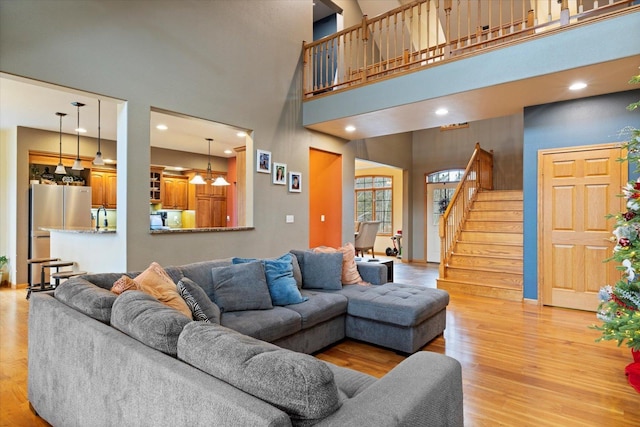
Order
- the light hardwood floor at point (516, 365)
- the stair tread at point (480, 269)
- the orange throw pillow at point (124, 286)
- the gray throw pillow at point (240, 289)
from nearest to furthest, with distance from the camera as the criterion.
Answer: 1. the orange throw pillow at point (124, 286)
2. the light hardwood floor at point (516, 365)
3. the gray throw pillow at point (240, 289)
4. the stair tread at point (480, 269)

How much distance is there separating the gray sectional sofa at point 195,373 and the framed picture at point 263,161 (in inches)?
101

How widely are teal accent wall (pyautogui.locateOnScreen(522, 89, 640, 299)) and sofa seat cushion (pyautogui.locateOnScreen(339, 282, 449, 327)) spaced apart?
215cm

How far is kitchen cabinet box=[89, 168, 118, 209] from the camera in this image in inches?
272

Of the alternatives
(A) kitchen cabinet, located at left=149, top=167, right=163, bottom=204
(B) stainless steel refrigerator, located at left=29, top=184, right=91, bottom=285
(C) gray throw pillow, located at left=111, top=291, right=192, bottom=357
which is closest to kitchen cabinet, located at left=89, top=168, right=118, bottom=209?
(B) stainless steel refrigerator, located at left=29, top=184, right=91, bottom=285

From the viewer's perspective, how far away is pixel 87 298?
1.74 m

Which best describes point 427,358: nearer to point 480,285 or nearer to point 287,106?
point 480,285

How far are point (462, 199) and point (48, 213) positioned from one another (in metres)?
7.26

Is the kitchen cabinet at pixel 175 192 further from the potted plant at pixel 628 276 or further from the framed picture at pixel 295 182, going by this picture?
the potted plant at pixel 628 276

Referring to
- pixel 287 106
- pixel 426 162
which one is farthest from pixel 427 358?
pixel 426 162

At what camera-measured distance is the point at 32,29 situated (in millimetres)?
3043

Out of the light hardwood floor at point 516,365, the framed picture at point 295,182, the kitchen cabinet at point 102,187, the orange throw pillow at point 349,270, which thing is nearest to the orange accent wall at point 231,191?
the kitchen cabinet at point 102,187

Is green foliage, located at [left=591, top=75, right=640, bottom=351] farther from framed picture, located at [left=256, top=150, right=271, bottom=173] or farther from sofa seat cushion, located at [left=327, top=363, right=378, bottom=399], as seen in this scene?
framed picture, located at [left=256, top=150, right=271, bottom=173]

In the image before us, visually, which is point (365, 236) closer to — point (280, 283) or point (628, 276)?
point (280, 283)

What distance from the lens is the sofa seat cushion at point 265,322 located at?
2414 millimetres
